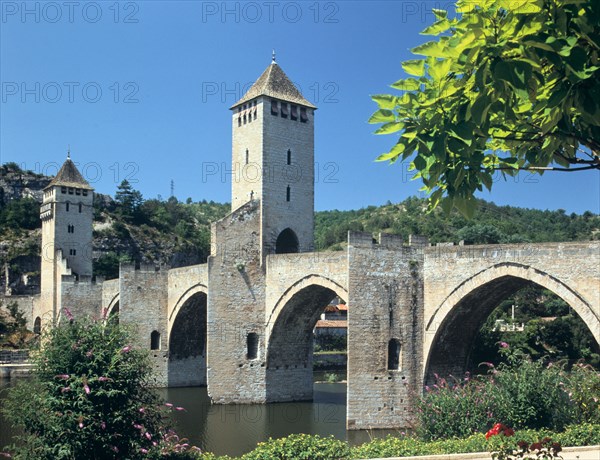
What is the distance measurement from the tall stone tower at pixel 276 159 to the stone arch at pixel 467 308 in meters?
8.31

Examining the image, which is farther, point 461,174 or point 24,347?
point 24,347

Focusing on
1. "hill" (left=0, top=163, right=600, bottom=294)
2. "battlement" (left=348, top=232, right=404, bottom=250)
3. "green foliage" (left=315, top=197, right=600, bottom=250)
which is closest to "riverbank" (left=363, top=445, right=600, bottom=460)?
"battlement" (left=348, top=232, right=404, bottom=250)

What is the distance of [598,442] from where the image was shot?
527 inches

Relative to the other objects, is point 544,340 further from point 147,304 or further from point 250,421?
point 147,304

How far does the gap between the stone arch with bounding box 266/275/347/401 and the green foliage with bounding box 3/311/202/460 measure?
45.7ft

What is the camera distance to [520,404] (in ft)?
51.6

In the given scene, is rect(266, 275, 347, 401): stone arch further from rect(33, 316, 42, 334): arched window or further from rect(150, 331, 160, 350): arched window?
rect(33, 316, 42, 334): arched window

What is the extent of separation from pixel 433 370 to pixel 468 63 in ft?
66.4

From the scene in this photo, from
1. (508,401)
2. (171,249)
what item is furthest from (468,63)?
(171,249)

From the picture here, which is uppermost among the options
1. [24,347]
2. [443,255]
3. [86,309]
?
[443,255]

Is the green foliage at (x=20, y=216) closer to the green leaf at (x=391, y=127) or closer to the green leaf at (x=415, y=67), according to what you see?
the green leaf at (x=391, y=127)

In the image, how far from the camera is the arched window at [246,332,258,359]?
27.4m

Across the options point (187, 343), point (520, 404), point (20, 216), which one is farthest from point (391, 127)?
point (20, 216)

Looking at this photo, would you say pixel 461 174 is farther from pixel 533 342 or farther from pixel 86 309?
pixel 86 309
